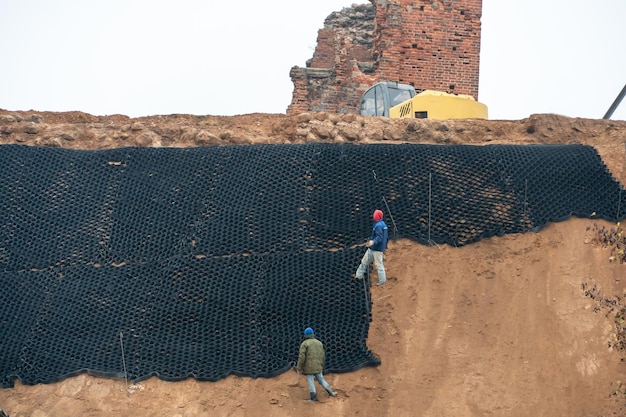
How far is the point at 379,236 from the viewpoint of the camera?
49.0 ft

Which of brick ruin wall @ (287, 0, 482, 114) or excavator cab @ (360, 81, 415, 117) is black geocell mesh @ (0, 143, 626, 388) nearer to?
excavator cab @ (360, 81, 415, 117)

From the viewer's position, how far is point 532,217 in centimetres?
1655

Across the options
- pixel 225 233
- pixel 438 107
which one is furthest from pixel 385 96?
pixel 225 233

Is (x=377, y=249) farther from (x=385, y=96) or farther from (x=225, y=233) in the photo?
(x=385, y=96)

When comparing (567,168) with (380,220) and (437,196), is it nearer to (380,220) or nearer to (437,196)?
(437,196)

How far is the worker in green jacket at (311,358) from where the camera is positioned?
534 inches

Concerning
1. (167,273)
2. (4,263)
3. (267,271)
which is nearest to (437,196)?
(267,271)

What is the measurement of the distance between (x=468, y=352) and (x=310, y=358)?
7.66 feet

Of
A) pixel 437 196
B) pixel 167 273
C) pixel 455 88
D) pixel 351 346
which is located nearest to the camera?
pixel 351 346

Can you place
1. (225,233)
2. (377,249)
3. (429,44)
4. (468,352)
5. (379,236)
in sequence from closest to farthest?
(468,352)
(379,236)
(377,249)
(225,233)
(429,44)

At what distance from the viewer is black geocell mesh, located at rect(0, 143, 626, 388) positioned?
14633mm

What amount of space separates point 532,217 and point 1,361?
772 cm

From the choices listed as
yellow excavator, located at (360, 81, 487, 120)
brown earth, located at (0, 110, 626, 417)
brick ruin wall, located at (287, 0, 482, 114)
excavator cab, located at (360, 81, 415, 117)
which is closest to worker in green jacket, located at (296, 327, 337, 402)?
brown earth, located at (0, 110, 626, 417)

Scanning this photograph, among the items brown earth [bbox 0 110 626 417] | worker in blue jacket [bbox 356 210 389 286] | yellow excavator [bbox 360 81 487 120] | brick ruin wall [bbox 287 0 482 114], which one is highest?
brick ruin wall [bbox 287 0 482 114]
